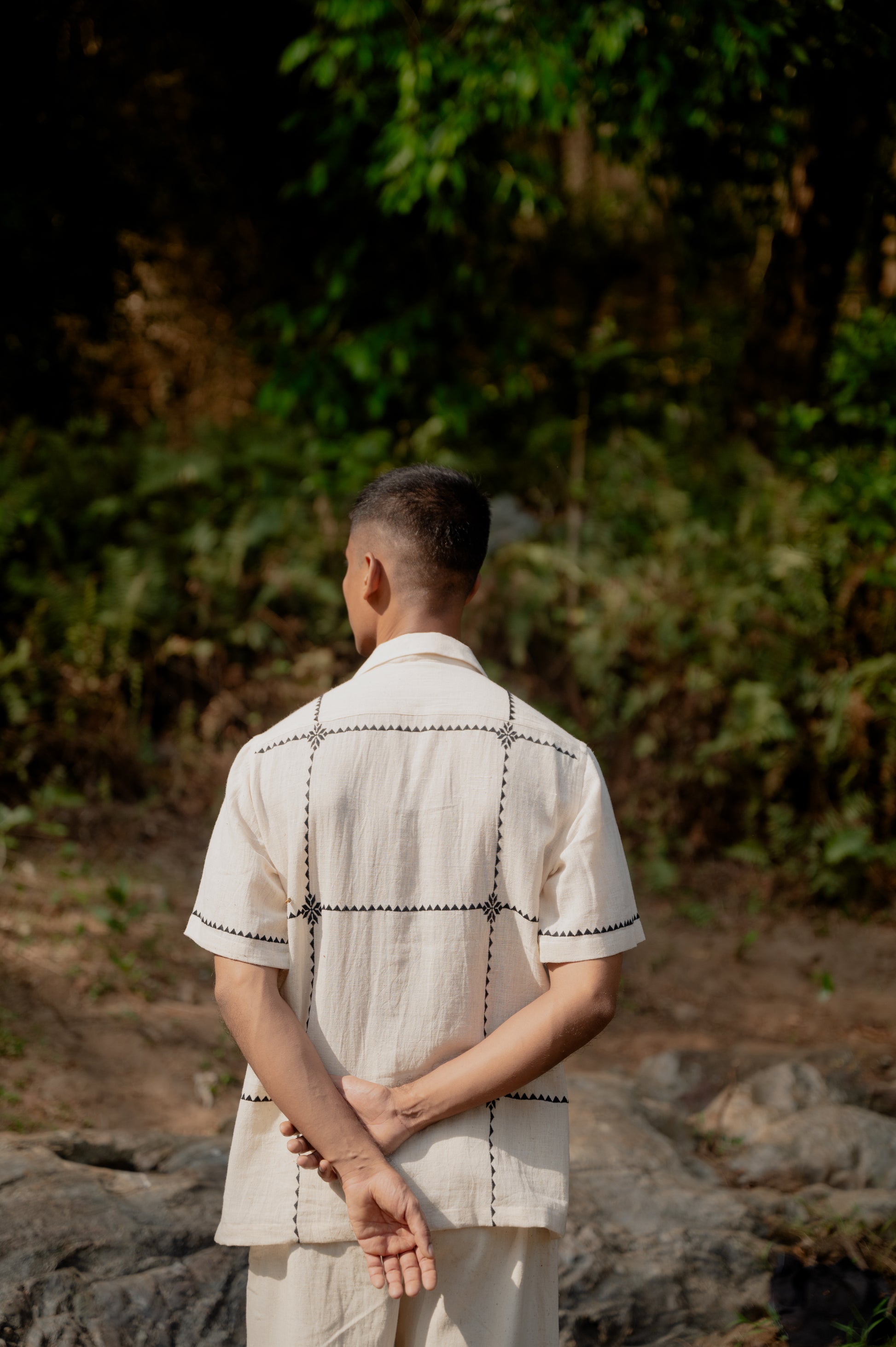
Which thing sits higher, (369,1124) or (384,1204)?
(369,1124)

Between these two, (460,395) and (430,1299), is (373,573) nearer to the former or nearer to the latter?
(430,1299)

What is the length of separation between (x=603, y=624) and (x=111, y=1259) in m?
4.98

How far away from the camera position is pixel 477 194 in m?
8.10

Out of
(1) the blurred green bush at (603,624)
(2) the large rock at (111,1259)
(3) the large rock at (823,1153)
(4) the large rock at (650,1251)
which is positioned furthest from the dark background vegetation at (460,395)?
(2) the large rock at (111,1259)

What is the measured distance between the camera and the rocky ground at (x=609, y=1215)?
2.63m

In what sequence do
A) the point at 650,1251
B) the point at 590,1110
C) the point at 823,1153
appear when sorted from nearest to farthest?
the point at 650,1251
the point at 823,1153
the point at 590,1110

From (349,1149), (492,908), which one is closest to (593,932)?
(492,908)

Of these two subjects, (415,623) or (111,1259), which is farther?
(111,1259)

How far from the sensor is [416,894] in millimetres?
1724

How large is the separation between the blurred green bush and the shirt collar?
4569mm

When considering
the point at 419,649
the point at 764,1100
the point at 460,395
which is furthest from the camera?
the point at 460,395

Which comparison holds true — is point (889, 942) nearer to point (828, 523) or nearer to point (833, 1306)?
point (828, 523)

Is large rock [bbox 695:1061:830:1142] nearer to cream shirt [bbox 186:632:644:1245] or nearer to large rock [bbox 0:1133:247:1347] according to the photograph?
large rock [bbox 0:1133:247:1347]

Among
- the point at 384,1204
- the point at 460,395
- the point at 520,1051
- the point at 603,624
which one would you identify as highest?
the point at 460,395
